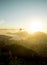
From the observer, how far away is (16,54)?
5.48 m

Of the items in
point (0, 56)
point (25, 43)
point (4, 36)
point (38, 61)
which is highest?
point (4, 36)

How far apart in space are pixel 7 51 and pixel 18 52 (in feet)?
1.44

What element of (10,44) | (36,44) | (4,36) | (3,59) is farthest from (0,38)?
(36,44)

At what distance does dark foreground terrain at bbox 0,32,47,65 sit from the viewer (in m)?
5.19

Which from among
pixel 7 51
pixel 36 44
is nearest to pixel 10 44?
pixel 7 51

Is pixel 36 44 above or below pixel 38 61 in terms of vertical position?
above

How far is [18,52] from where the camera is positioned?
5.54 metres

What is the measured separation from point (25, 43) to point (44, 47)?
2.48ft

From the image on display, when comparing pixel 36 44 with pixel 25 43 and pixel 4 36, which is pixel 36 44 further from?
pixel 4 36

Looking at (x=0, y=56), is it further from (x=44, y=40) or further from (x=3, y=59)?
(x=44, y=40)

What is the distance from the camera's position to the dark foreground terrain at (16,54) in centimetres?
519

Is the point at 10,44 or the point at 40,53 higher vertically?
the point at 10,44

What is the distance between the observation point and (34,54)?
5289 mm

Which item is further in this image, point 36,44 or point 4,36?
point 4,36
